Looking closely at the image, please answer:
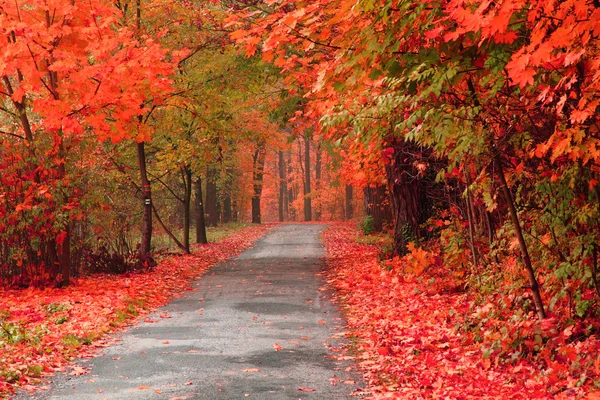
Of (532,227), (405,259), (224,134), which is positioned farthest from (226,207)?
(532,227)

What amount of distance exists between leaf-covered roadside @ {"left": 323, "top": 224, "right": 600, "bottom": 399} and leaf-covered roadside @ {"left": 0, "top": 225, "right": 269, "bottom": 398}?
3.45m

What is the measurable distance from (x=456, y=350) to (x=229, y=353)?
8.63 feet

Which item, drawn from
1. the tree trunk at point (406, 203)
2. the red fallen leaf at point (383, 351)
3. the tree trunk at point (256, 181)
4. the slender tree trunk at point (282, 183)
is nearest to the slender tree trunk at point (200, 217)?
the tree trunk at point (406, 203)

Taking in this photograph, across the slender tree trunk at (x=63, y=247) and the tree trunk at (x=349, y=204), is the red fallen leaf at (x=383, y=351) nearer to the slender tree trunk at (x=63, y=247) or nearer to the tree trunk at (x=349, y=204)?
the slender tree trunk at (x=63, y=247)

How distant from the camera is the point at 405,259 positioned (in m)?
14.5

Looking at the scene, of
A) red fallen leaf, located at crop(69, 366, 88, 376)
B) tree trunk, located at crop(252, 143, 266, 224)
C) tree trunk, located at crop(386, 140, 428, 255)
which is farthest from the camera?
tree trunk, located at crop(252, 143, 266, 224)

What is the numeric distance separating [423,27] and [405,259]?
861 cm

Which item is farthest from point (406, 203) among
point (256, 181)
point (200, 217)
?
point (256, 181)

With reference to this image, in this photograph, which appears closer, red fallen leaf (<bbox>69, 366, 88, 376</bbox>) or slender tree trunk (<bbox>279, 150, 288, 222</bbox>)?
red fallen leaf (<bbox>69, 366, 88, 376</bbox>)

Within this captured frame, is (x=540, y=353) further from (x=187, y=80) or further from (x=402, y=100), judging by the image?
(x=187, y=80)

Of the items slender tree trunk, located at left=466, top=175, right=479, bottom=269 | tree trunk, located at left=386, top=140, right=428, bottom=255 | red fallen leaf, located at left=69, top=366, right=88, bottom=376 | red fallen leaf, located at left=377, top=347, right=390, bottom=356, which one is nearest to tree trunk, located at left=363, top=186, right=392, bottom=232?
tree trunk, located at left=386, top=140, right=428, bottom=255

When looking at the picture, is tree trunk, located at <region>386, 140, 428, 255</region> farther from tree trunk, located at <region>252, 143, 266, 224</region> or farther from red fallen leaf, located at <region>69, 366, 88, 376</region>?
tree trunk, located at <region>252, 143, 266, 224</region>

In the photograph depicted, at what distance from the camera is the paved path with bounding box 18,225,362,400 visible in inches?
251

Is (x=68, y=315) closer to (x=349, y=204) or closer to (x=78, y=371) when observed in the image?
(x=78, y=371)
